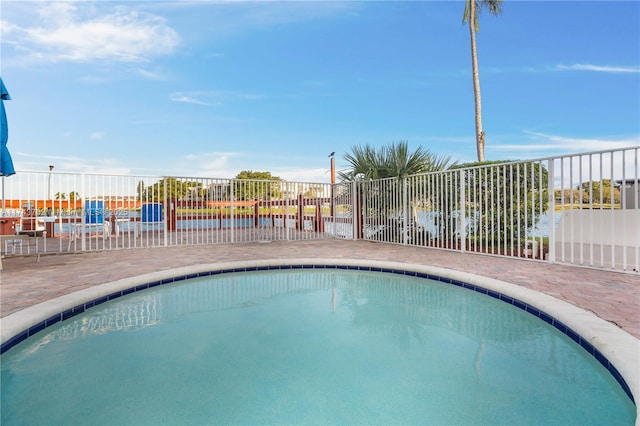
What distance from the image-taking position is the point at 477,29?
527 inches

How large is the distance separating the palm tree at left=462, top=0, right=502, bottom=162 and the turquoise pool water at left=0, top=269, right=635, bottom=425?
997 centimetres

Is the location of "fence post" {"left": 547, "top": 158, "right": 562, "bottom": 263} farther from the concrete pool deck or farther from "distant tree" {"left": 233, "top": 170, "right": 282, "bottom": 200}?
"distant tree" {"left": 233, "top": 170, "right": 282, "bottom": 200}

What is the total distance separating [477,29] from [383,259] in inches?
464

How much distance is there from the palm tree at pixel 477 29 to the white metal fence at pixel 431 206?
212 inches

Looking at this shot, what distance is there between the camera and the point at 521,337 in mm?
3041

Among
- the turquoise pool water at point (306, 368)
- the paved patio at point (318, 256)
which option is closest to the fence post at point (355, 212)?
the paved patio at point (318, 256)

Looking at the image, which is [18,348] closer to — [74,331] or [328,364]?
[74,331]

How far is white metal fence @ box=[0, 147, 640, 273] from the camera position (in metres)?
5.29

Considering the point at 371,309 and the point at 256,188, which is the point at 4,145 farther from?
the point at 256,188

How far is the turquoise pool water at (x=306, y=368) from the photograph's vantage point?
6.40 feet

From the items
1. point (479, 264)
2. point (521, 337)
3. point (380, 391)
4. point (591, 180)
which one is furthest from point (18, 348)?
point (591, 180)

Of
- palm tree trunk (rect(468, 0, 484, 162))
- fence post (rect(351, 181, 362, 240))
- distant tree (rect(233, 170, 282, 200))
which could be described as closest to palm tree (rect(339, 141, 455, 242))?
fence post (rect(351, 181, 362, 240))

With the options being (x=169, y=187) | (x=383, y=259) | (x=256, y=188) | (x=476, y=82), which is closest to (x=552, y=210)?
(x=383, y=259)

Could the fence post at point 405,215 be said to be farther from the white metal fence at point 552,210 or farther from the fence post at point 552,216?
the fence post at point 552,216
